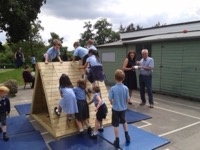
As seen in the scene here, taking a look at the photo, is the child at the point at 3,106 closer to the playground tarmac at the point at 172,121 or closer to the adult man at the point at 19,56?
the playground tarmac at the point at 172,121

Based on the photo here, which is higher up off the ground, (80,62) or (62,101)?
(80,62)

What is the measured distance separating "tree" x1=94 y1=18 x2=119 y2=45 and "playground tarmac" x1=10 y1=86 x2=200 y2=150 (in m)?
41.2

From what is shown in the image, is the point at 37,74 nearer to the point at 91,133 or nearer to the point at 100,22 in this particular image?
the point at 91,133

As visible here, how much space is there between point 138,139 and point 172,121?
1981 mm

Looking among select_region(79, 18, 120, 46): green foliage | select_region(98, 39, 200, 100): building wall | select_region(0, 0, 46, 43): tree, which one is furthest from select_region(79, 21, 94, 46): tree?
select_region(98, 39, 200, 100): building wall

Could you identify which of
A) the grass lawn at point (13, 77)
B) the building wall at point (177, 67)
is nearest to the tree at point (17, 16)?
the grass lawn at point (13, 77)

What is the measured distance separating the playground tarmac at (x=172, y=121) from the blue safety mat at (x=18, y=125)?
19cm

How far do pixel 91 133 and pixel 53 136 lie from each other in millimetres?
920

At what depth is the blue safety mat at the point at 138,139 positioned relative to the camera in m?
5.01

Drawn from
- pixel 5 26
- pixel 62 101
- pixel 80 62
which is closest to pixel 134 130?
pixel 62 101

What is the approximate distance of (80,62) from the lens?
7.28 meters

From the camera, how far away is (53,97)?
6.14 m

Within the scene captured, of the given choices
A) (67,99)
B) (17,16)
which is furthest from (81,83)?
(17,16)

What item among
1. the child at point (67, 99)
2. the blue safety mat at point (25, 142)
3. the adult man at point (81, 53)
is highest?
the adult man at point (81, 53)
